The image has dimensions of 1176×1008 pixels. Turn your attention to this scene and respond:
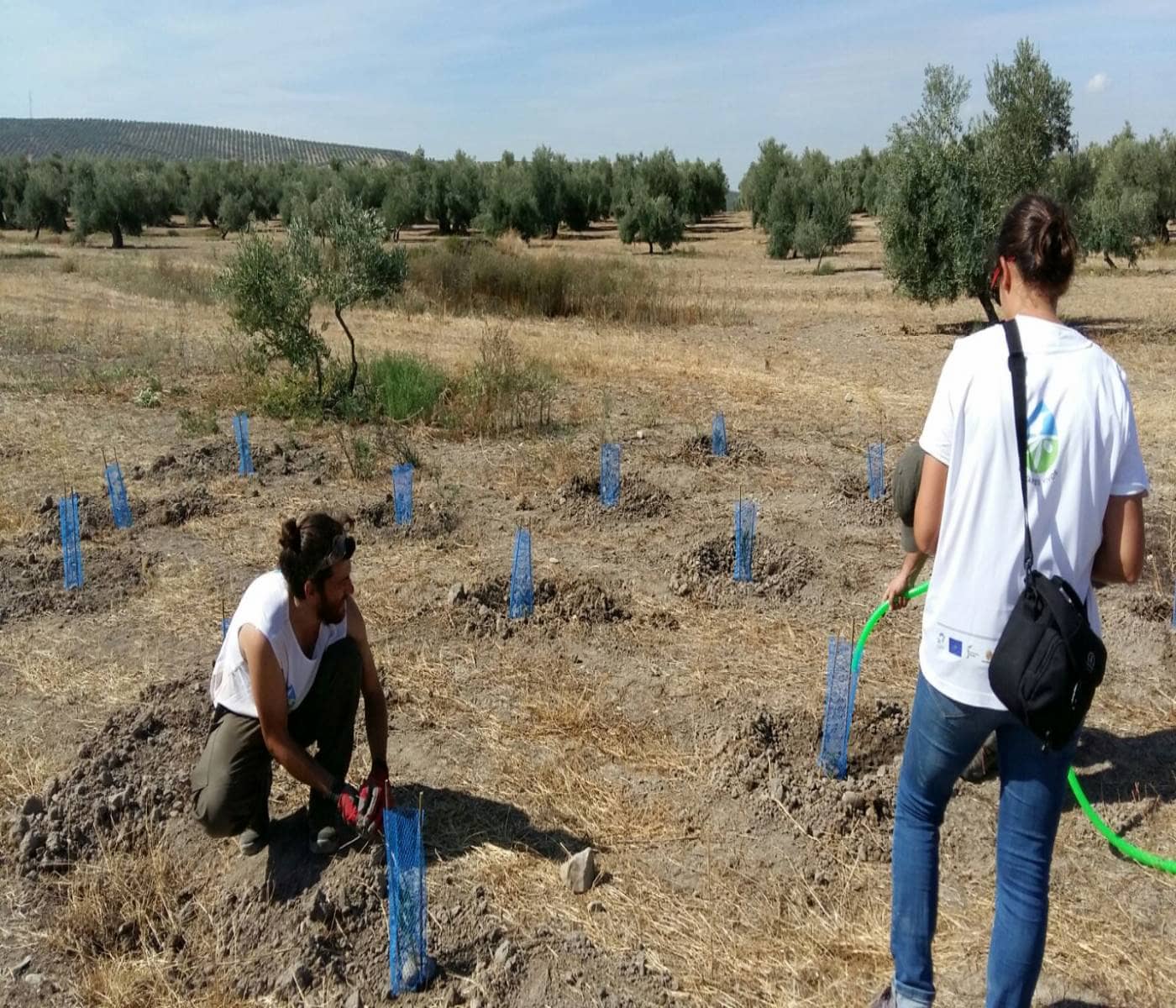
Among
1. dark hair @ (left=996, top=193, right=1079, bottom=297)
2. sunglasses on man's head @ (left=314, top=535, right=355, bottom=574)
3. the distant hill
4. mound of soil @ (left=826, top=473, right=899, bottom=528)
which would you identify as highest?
the distant hill

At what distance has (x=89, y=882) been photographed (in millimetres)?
2957

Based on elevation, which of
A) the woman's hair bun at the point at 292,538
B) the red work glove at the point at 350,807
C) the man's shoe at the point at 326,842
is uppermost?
the woman's hair bun at the point at 292,538

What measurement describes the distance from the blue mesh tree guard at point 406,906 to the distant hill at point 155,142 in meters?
99.3

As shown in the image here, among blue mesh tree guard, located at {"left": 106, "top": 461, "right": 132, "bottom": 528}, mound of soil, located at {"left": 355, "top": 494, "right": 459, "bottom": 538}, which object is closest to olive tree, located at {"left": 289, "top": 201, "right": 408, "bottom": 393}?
mound of soil, located at {"left": 355, "top": 494, "right": 459, "bottom": 538}

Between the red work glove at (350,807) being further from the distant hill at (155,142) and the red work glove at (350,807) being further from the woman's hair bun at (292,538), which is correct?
the distant hill at (155,142)

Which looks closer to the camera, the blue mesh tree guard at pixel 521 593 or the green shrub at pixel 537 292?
the blue mesh tree guard at pixel 521 593

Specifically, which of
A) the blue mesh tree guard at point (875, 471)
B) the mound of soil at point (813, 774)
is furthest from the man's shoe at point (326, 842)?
the blue mesh tree guard at point (875, 471)

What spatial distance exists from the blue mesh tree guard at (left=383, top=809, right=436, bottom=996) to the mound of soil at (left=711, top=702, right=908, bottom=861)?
1225mm

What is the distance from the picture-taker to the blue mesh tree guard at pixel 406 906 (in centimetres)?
246

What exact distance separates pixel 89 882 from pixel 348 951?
34.6 inches

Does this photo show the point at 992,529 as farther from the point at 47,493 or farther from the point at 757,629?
the point at 47,493

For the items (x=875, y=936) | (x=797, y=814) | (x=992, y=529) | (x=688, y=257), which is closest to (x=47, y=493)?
(x=797, y=814)

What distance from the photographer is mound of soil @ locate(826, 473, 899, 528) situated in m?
6.21

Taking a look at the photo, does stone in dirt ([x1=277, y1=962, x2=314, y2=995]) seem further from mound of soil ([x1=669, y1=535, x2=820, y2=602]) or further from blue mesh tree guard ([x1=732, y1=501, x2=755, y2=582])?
blue mesh tree guard ([x1=732, y1=501, x2=755, y2=582])
